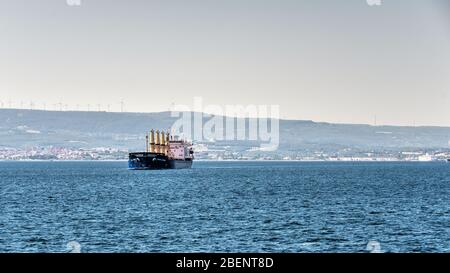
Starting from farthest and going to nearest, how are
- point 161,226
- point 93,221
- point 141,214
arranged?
point 141,214
point 93,221
point 161,226

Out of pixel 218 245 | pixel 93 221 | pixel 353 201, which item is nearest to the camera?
pixel 218 245

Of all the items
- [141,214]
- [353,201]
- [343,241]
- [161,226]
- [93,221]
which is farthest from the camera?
[353,201]
